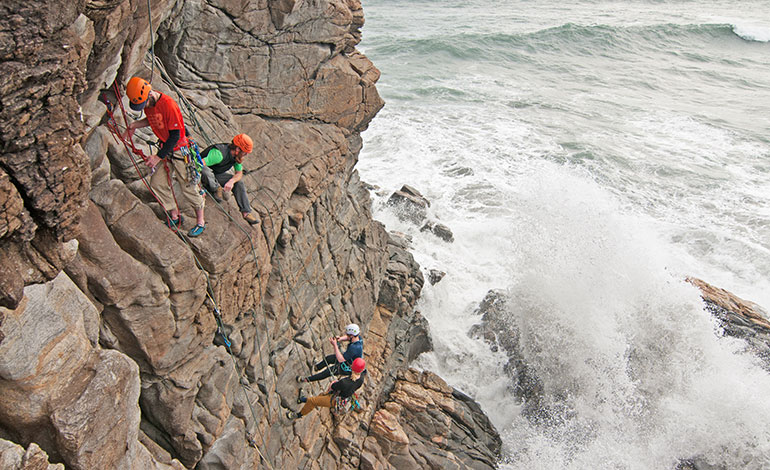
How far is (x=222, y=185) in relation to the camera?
820 centimetres

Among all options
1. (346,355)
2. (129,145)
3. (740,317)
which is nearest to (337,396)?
(346,355)

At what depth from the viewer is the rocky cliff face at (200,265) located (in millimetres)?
4504

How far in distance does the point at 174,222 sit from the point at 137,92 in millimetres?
1834

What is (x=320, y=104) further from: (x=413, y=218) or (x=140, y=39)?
(x=413, y=218)

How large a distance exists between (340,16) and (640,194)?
19.5 m

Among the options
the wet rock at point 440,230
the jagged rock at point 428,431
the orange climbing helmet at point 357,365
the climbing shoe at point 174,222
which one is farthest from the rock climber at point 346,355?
the wet rock at point 440,230

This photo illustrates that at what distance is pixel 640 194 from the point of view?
24859 millimetres

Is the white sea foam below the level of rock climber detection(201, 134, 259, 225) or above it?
above

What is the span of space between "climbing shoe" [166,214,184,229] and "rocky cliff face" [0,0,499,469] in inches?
7.2

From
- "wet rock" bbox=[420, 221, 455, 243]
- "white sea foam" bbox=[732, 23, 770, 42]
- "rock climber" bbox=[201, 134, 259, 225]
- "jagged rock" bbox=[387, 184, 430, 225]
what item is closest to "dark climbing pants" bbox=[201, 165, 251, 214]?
"rock climber" bbox=[201, 134, 259, 225]

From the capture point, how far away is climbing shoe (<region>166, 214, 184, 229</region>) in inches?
281

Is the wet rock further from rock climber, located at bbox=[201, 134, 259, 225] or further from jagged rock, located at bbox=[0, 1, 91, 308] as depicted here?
jagged rock, located at bbox=[0, 1, 91, 308]

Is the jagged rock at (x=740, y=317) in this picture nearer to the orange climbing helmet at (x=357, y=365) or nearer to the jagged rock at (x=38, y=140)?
the orange climbing helmet at (x=357, y=365)

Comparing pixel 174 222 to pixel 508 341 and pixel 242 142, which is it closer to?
pixel 242 142
